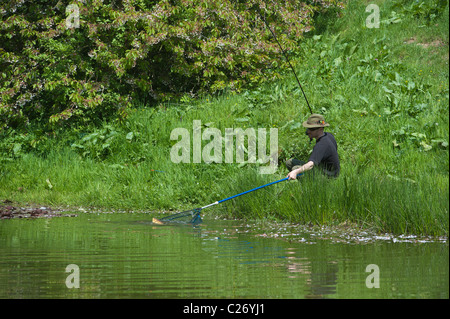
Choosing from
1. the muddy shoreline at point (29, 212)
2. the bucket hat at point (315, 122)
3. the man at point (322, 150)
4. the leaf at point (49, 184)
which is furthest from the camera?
the leaf at point (49, 184)

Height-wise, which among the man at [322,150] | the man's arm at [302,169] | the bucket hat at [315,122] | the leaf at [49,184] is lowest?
the leaf at [49,184]

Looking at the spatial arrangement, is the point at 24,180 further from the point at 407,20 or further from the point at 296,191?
the point at 407,20

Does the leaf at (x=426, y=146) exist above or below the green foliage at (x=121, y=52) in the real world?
below

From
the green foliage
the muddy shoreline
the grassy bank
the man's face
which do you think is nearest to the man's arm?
the grassy bank

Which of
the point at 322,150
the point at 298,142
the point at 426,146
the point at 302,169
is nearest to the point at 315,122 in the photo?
the point at 322,150

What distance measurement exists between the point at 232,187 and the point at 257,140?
2.63 metres

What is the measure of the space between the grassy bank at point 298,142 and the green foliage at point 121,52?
69 centimetres

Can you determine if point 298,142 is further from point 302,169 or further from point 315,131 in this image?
point 302,169

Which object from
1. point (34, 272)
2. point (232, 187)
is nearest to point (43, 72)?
point (232, 187)

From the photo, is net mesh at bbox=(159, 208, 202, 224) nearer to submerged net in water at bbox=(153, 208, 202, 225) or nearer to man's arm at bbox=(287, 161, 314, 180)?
submerged net in water at bbox=(153, 208, 202, 225)

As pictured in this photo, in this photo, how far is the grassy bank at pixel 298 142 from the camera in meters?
11.2

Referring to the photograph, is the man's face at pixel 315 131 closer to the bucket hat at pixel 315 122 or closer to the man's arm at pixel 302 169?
the bucket hat at pixel 315 122

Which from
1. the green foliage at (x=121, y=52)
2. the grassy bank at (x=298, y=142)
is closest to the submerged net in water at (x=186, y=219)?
the grassy bank at (x=298, y=142)

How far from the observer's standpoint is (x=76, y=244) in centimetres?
922
